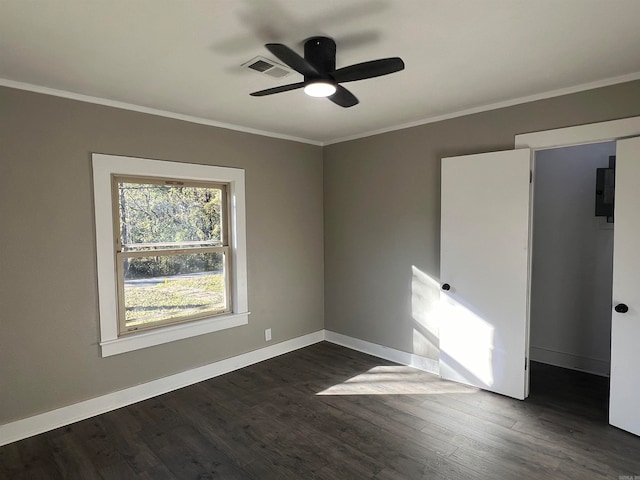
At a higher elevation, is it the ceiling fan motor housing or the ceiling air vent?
the ceiling air vent

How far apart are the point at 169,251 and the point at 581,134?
3.60m

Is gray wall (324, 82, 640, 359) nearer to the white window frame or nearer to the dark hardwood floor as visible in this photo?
the dark hardwood floor

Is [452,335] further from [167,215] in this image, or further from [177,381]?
[167,215]

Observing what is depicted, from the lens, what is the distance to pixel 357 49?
2.11 meters

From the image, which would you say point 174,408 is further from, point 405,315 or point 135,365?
point 405,315

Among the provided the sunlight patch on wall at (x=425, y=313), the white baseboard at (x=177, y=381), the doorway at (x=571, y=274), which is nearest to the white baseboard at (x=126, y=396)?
the white baseboard at (x=177, y=381)

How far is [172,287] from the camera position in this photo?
3441 mm

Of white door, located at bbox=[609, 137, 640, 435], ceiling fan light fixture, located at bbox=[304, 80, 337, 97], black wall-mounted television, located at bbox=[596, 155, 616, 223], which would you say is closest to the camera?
ceiling fan light fixture, located at bbox=[304, 80, 337, 97]

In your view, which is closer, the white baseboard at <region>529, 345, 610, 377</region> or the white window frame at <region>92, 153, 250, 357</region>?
the white window frame at <region>92, 153, 250, 357</region>

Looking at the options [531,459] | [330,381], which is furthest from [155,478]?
[531,459]

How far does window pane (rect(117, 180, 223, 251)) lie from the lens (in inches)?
124

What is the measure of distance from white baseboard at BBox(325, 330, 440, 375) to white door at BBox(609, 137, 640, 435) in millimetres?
1459

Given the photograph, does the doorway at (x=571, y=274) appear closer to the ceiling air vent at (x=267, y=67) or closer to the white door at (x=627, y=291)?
the white door at (x=627, y=291)

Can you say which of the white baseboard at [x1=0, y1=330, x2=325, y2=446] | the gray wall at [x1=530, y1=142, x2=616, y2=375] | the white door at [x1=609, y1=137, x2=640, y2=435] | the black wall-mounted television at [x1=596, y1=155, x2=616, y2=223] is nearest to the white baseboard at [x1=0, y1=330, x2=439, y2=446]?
the white baseboard at [x1=0, y1=330, x2=325, y2=446]
